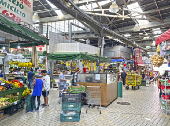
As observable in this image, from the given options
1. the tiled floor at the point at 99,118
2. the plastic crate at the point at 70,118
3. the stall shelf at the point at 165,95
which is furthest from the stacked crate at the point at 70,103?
the stall shelf at the point at 165,95

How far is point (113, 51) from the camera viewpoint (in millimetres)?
22500

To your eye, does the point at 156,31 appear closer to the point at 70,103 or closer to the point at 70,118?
the point at 70,103

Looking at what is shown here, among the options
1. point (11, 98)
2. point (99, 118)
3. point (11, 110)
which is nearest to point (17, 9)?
point (11, 98)

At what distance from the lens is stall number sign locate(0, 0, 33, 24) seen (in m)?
5.54

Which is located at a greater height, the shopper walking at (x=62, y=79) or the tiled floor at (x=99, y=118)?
the shopper walking at (x=62, y=79)

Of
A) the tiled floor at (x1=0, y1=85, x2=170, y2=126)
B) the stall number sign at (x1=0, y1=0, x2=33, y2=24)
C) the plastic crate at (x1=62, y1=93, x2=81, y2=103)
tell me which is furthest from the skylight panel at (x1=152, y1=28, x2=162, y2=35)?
the plastic crate at (x1=62, y1=93, x2=81, y2=103)

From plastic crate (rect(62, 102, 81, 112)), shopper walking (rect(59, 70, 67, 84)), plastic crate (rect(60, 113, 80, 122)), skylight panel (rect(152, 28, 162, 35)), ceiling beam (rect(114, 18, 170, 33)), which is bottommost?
plastic crate (rect(60, 113, 80, 122))

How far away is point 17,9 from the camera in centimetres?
615

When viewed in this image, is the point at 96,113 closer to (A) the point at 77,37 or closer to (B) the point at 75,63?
(B) the point at 75,63

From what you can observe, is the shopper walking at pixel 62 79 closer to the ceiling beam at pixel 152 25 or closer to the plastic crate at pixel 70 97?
the plastic crate at pixel 70 97

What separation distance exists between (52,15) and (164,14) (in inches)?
459

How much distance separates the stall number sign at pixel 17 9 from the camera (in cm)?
554

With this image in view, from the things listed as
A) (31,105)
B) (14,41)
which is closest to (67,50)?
(14,41)

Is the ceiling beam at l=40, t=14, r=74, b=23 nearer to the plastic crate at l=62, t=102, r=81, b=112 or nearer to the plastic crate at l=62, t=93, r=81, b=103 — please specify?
the plastic crate at l=62, t=93, r=81, b=103
